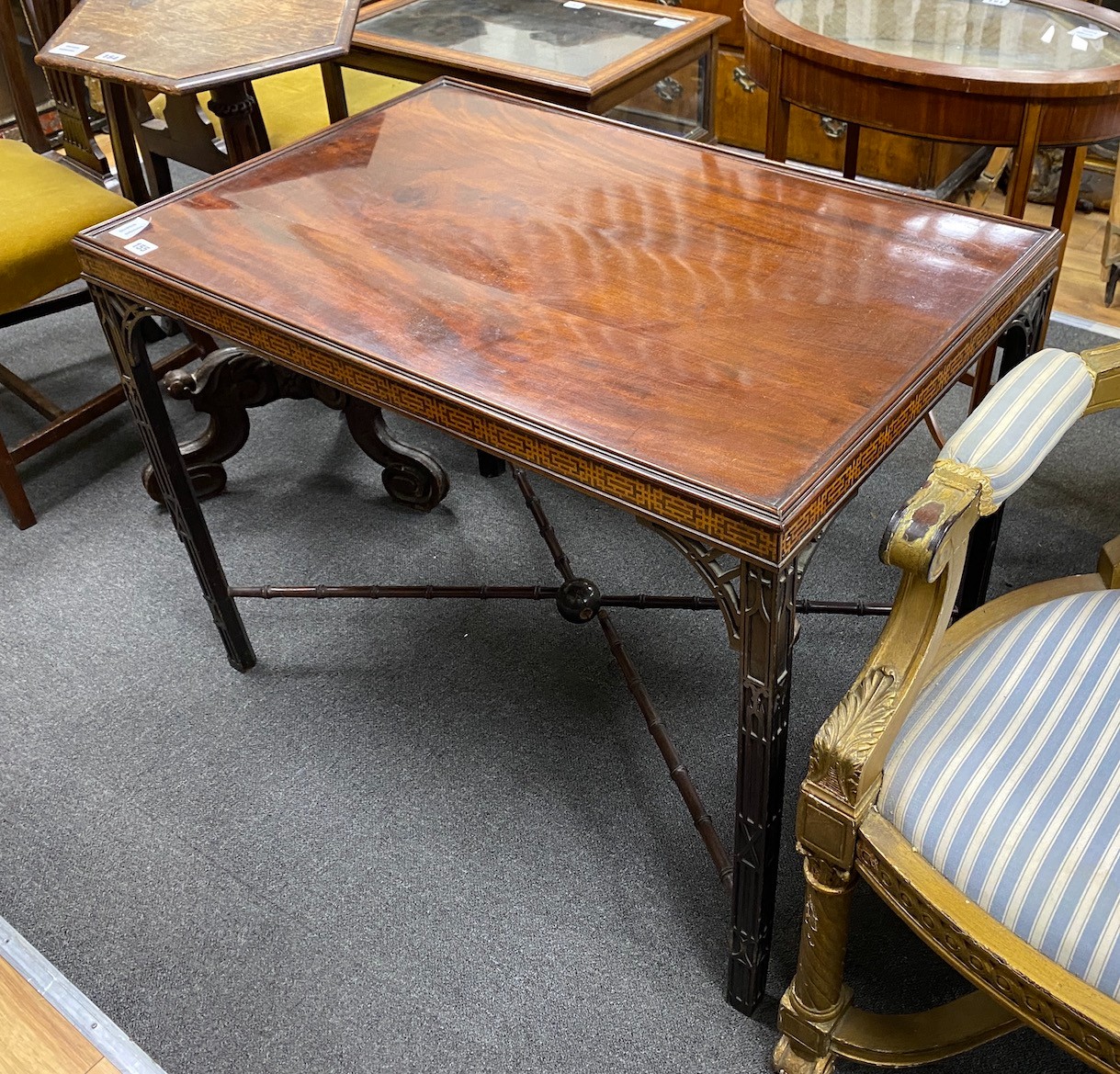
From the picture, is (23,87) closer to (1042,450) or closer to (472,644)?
(472,644)

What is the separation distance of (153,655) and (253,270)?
81cm

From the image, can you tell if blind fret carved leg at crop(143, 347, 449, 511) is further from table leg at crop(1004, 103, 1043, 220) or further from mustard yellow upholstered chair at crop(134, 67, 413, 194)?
table leg at crop(1004, 103, 1043, 220)

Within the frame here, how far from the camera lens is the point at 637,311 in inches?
45.6

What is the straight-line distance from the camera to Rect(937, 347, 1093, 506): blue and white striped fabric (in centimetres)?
91

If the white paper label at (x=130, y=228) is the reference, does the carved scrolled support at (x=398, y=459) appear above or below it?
below

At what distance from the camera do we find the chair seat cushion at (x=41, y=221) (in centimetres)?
192

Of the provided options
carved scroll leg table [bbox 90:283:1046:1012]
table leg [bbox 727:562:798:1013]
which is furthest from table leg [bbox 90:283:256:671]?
table leg [bbox 727:562:798:1013]

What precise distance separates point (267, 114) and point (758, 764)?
1746mm

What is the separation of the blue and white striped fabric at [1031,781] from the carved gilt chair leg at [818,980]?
11 centimetres

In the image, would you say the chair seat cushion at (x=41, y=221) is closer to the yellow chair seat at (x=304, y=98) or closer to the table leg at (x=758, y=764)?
the yellow chair seat at (x=304, y=98)

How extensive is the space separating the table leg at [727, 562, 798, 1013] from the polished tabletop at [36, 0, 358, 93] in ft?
3.73

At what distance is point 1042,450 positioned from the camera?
94 cm

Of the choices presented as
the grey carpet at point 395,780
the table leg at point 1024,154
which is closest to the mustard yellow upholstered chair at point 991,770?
the grey carpet at point 395,780

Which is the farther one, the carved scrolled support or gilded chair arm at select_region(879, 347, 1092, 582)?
the carved scrolled support
